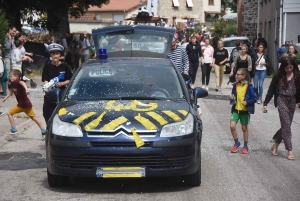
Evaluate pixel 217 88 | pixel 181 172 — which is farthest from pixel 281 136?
pixel 217 88

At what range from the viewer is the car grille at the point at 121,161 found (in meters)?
7.85

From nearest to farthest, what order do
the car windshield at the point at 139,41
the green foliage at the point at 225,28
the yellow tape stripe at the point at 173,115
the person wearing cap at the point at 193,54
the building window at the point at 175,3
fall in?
the yellow tape stripe at the point at 173,115, the car windshield at the point at 139,41, the person wearing cap at the point at 193,54, the green foliage at the point at 225,28, the building window at the point at 175,3

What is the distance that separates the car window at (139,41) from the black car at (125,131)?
6.60 meters

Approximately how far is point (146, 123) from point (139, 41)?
820 centimetres

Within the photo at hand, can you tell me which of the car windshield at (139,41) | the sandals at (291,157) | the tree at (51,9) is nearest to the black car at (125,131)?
the sandals at (291,157)

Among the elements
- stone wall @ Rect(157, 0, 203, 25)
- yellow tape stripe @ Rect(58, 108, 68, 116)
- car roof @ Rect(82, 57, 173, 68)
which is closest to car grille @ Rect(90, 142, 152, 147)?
yellow tape stripe @ Rect(58, 108, 68, 116)

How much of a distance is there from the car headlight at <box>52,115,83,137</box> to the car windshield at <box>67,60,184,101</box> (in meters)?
0.82

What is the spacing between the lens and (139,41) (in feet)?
52.5

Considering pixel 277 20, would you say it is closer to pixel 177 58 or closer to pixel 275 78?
pixel 177 58

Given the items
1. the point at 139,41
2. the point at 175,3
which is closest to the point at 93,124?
the point at 139,41

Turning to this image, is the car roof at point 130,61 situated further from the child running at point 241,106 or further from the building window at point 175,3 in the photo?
the building window at point 175,3

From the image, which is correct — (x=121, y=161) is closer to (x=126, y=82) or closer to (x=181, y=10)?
(x=126, y=82)

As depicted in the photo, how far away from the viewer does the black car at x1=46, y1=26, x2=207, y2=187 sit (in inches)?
309

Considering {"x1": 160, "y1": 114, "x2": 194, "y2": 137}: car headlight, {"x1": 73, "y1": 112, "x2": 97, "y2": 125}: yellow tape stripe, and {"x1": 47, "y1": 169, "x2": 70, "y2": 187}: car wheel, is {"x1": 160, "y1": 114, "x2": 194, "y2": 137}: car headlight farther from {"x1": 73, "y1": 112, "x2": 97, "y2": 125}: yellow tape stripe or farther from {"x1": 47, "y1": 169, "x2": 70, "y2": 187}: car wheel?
{"x1": 47, "y1": 169, "x2": 70, "y2": 187}: car wheel
